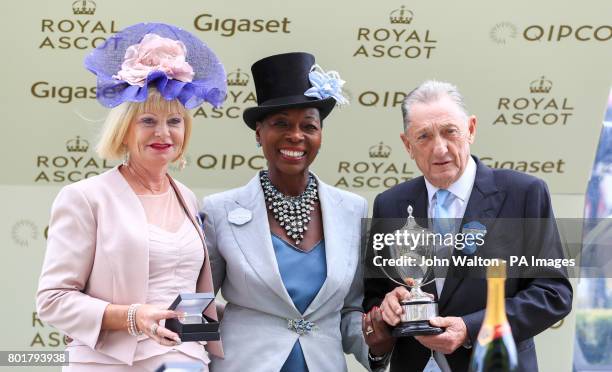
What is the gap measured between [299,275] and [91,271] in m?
0.73

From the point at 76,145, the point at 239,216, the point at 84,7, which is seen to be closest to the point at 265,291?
the point at 239,216

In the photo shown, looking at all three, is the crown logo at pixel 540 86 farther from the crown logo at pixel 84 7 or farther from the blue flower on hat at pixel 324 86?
the crown logo at pixel 84 7

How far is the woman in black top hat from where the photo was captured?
349cm

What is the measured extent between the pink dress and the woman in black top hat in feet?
0.72

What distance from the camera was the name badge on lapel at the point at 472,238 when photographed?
3.32 metres

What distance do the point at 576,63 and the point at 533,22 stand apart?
0.29 m

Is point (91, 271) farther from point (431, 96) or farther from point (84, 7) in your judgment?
point (84, 7)

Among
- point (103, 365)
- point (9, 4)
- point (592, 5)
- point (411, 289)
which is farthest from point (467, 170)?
point (9, 4)

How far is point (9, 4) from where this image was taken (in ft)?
15.3

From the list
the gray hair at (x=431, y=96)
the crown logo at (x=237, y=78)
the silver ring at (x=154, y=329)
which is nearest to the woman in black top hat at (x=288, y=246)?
the gray hair at (x=431, y=96)

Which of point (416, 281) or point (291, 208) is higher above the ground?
point (291, 208)

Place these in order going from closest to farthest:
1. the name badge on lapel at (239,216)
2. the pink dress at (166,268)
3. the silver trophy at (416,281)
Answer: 1. the silver trophy at (416,281)
2. the pink dress at (166,268)
3. the name badge on lapel at (239,216)

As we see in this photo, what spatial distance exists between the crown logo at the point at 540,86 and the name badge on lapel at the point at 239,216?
1.90 m

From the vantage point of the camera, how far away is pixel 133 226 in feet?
10.5
